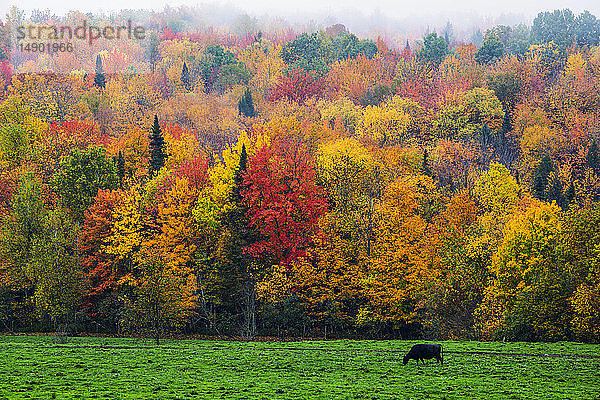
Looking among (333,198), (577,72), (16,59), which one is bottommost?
(333,198)

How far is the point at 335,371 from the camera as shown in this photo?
Result: 32.2m

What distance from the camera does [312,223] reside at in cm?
6894

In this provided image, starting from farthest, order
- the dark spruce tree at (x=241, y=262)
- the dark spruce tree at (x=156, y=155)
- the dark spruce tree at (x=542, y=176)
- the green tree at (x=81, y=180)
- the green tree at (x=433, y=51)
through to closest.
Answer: the green tree at (x=433, y=51) → the dark spruce tree at (x=542, y=176) → the dark spruce tree at (x=156, y=155) → the green tree at (x=81, y=180) → the dark spruce tree at (x=241, y=262)

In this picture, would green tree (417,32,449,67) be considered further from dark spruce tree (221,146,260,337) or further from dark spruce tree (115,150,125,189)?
dark spruce tree (221,146,260,337)

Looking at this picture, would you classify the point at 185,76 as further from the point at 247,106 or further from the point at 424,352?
the point at 424,352

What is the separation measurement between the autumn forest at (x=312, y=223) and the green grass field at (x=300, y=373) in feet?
41.8

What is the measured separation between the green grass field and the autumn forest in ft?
41.8

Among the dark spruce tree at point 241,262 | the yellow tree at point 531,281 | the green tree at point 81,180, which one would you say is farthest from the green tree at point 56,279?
the yellow tree at point 531,281

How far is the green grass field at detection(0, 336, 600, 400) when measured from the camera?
2561 centimetres

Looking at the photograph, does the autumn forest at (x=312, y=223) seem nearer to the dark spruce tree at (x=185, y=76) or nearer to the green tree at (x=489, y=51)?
the green tree at (x=489, y=51)

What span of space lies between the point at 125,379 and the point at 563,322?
35.6 meters

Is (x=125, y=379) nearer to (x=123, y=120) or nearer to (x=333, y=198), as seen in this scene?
(x=333, y=198)

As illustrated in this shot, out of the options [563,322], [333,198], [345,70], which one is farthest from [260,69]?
[563,322]

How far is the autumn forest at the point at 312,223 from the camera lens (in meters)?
55.8
